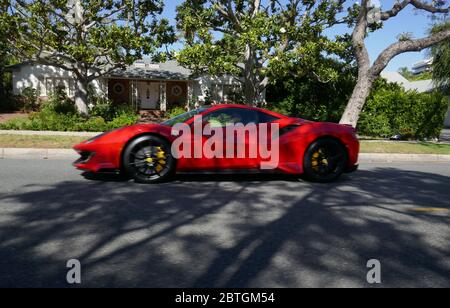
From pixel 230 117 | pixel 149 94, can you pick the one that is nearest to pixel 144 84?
pixel 149 94

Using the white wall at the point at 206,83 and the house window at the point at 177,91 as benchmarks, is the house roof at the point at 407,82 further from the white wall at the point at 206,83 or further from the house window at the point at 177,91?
the house window at the point at 177,91

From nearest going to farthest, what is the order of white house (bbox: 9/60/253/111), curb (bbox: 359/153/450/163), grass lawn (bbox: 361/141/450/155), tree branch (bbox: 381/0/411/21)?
curb (bbox: 359/153/450/163) < grass lawn (bbox: 361/141/450/155) < tree branch (bbox: 381/0/411/21) < white house (bbox: 9/60/253/111)

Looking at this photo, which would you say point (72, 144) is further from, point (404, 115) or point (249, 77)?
point (404, 115)

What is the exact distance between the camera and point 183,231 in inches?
146

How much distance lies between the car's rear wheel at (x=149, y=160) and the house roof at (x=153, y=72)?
20.0 m

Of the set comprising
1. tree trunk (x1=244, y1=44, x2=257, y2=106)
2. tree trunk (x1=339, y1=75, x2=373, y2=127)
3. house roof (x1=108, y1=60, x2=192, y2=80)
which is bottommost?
tree trunk (x1=339, y1=75, x2=373, y2=127)

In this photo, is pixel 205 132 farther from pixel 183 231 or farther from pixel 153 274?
pixel 153 274

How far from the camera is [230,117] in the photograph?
6.25 m

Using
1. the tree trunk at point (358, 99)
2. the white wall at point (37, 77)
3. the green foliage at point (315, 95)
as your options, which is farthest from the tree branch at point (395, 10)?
the white wall at point (37, 77)

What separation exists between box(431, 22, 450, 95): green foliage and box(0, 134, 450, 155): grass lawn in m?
20.5

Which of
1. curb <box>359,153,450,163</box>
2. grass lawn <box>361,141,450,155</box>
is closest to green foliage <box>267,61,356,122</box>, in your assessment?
grass lawn <box>361,141,450,155</box>

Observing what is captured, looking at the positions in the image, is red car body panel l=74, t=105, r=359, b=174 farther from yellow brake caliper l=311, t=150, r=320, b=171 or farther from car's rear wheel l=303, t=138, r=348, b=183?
yellow brake caliper l=311, t=150, r=320, b=171

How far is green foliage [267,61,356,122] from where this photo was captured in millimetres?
19188

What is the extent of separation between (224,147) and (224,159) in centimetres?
20
